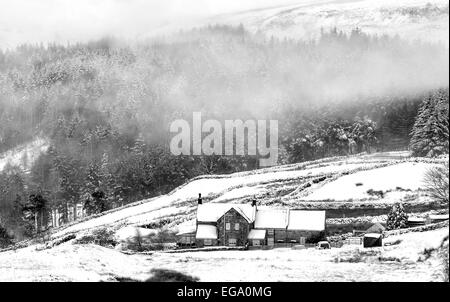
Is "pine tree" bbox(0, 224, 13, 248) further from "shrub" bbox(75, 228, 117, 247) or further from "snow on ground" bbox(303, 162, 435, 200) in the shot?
"snow on ground" bbox(303, 162, 435, 200)

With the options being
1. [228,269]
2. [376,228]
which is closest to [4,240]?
[376,228]

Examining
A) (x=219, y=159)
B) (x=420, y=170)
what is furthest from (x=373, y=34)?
(x=420, y=170)

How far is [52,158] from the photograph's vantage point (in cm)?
13612

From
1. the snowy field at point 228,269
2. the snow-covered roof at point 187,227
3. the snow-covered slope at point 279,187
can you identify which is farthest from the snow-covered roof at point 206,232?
the snowy field at point 228,269

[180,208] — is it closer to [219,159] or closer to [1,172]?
[219,159]

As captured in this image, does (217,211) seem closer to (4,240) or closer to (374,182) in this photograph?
(374,182)

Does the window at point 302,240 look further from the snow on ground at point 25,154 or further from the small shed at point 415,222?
the snow on ground at point 25,154

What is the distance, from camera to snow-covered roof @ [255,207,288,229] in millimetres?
58469

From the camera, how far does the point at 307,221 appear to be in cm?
5859

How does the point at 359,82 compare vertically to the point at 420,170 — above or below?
above

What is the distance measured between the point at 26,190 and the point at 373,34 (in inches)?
4221

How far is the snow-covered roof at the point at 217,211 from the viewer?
58906 mm

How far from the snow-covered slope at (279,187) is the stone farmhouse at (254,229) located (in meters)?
8.48

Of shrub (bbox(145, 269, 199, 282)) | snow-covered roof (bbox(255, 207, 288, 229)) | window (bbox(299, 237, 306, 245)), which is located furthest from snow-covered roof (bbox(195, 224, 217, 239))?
shrub (bbox(145, 269, 199, 282))
